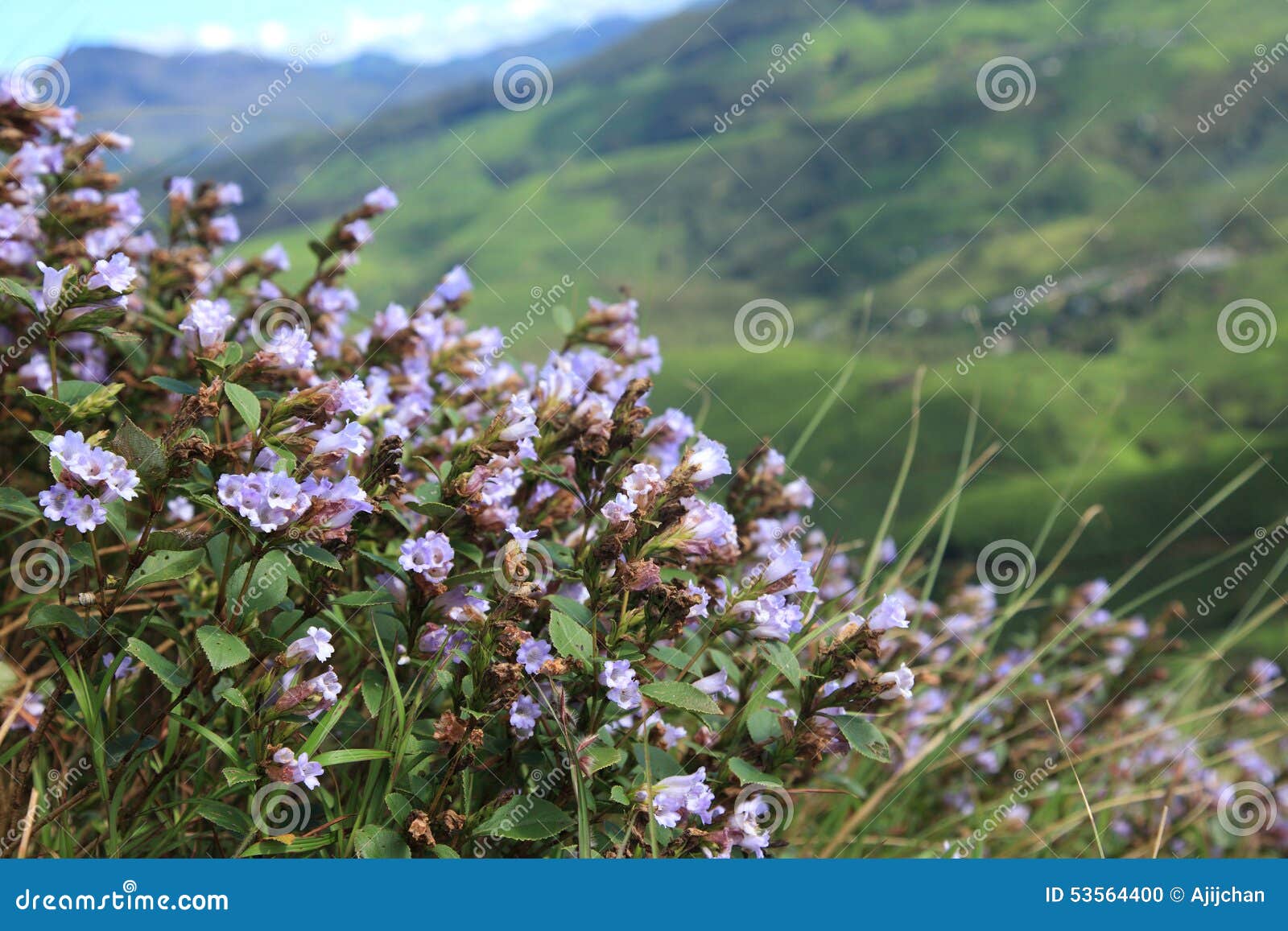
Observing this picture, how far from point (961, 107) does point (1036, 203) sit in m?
8.98

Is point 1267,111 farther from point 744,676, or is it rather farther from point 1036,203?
point 744,676

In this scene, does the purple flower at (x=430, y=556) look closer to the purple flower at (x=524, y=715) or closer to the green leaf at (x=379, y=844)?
the purple flower at (x=524, y=715)

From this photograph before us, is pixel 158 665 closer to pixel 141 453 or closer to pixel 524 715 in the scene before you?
pixel 141 453

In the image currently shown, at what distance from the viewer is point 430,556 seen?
2045mm

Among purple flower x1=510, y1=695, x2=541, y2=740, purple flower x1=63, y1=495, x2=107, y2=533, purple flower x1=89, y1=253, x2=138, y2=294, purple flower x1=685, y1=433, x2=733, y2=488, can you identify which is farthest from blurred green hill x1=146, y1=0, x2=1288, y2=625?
purple flower x1=63, y1=495, x2=107, y2=533

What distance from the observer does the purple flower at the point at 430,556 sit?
6.63 feet

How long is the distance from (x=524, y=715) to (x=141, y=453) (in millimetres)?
872

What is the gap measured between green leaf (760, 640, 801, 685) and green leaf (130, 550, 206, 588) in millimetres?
1101

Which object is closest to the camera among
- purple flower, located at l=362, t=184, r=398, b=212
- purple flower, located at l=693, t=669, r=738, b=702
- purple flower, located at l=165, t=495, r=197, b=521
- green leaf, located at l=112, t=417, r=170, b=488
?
green leaf, located at l=112, t=417, r=170, b=488

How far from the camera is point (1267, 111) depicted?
4334cm

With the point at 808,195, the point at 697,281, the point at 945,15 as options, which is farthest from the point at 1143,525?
A: the point at 945,15

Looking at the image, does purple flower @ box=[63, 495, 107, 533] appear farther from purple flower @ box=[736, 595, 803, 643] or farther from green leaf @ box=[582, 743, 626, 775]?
purple flower @ box=[736, 595, 803, 643]

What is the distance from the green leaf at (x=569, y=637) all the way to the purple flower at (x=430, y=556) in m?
0.25

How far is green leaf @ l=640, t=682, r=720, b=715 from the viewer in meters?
1.89
